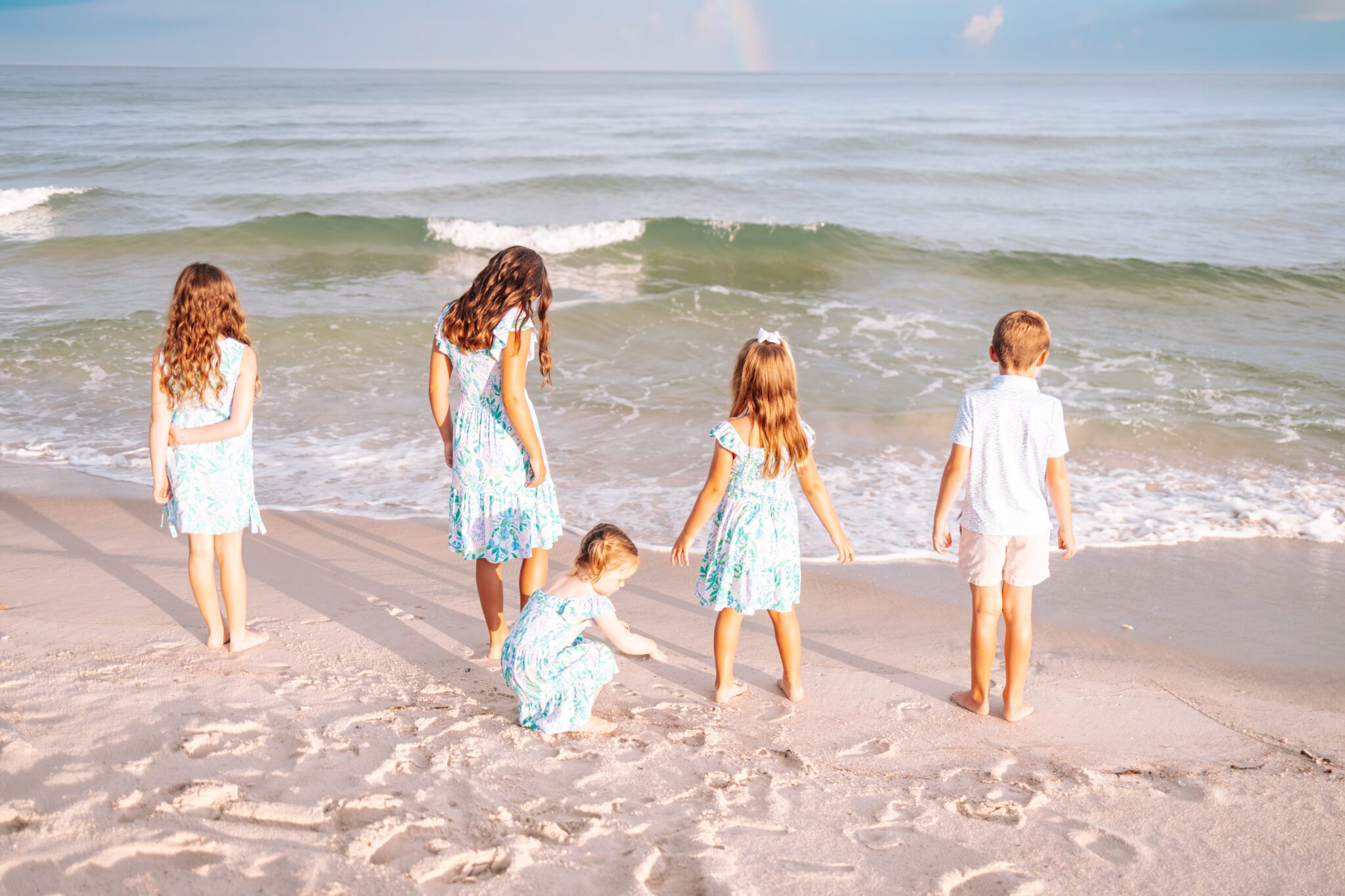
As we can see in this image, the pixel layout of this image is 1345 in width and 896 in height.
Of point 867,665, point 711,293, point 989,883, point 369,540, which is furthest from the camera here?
point 711,293

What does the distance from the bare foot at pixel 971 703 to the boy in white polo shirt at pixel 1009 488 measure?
8cm

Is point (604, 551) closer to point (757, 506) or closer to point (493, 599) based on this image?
point (757, 506)

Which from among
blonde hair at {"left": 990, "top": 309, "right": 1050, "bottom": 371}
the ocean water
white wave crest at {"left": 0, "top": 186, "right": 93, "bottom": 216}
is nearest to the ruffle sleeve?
blonde hair at {"left": 990, "top": 309, "right": 1050, "bottom": 371}

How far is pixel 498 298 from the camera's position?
3387 mm

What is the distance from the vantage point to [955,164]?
2486 cm

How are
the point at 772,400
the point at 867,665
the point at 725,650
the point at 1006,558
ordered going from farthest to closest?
1. the point at 867,665
2. the point at 725,650
3. the point at 1006,558
4. the point at 772,400

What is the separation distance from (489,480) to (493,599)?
0.52 metres

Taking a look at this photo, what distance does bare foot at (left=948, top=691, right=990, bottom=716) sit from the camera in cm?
356

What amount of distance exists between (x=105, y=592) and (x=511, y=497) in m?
2.27

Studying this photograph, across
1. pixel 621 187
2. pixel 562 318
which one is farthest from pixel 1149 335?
pixel 621 187

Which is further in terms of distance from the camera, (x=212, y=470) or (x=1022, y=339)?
(x=212, y=470)

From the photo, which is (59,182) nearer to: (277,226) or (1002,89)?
(277,226)

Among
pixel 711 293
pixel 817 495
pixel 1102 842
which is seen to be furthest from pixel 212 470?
pixel 711 293

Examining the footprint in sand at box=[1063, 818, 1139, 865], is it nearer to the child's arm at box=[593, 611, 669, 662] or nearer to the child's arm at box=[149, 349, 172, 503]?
the child's arm at box=[593, 611, 669, 662]
